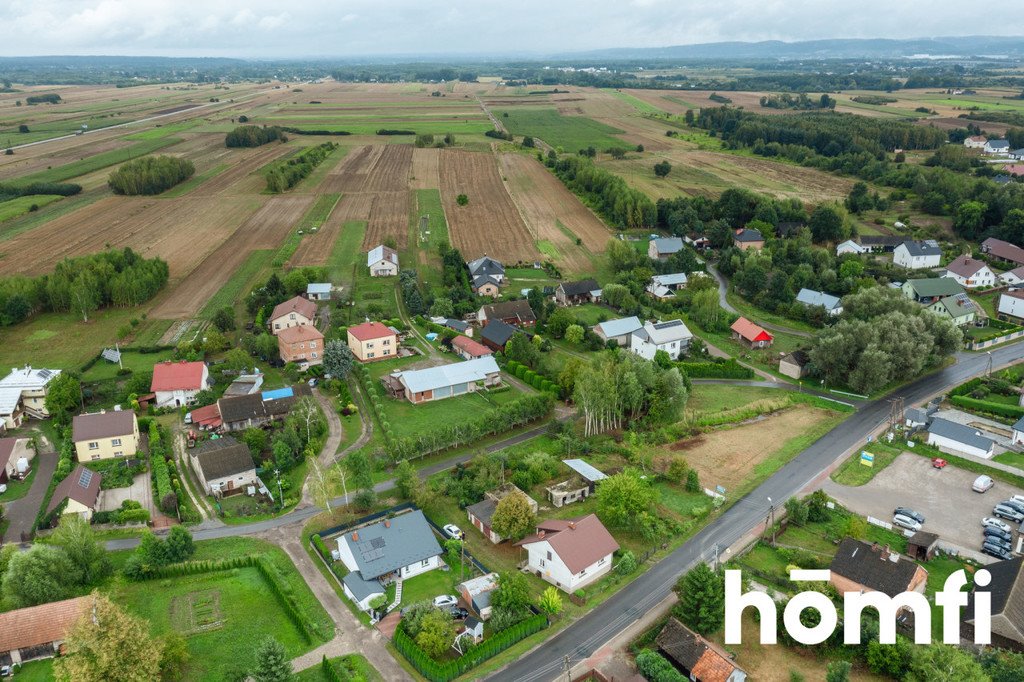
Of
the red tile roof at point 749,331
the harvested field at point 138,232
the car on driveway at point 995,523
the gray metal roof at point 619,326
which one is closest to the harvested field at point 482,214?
the gray metal roof at point 619,326

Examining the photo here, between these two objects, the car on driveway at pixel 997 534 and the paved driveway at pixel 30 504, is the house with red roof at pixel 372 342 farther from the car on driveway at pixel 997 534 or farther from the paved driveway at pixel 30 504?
the car on driveway at pixel 997 534

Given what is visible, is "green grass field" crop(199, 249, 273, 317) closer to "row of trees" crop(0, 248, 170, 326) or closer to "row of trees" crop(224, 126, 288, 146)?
"row of trees" crop(0, 248, 170, 326)

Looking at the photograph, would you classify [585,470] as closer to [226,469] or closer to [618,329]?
[226,469]

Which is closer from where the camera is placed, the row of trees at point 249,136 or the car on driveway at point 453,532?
the car on driveway at point 453,532

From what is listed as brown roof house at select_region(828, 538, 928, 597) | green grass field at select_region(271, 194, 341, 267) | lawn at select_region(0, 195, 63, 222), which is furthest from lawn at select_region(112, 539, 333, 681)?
lawn at select_region(0, 195, 63, 222)

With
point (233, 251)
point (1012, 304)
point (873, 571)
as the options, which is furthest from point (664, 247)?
point (873, 571)

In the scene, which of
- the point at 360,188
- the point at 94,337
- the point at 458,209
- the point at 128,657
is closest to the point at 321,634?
the point at 128,657
